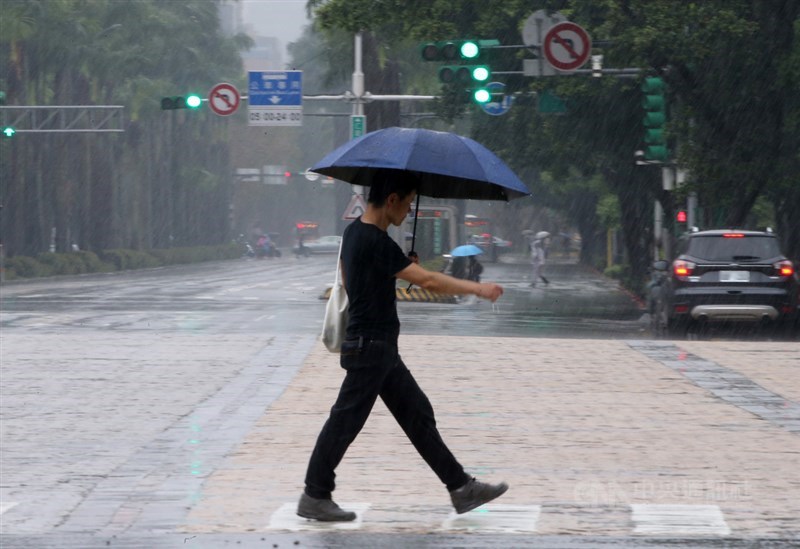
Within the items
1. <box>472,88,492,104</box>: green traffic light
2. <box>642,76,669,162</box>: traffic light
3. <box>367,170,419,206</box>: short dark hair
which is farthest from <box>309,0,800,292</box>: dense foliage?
<box>367,170,419,206</box>: short dark hair

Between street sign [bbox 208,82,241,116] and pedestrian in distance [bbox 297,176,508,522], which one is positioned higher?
street sign [bbox 208,82,241,116]

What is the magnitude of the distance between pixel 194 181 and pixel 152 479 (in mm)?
75433

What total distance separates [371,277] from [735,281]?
1446cm

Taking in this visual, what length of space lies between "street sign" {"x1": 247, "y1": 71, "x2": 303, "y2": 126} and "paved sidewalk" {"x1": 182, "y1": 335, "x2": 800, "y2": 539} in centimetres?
1947

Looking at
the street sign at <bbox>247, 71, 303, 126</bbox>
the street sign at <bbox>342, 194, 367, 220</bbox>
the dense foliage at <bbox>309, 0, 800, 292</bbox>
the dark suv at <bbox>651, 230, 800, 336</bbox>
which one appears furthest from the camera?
the street sign at <bbox>247, 71, 303, 126</bbox>

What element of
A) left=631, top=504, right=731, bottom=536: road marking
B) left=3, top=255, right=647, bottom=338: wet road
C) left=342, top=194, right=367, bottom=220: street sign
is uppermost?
left=342, top=194, right=367, bottom=220: street sign

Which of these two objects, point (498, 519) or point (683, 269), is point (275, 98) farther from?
point (498, 519)

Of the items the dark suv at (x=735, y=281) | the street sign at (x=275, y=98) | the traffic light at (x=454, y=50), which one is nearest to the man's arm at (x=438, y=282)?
the dark suv at (x=735, y=281)

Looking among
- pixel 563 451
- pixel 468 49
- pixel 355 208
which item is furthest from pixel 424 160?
pixel 355 208

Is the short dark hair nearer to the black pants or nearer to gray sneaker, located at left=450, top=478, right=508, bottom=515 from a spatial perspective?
the black pants

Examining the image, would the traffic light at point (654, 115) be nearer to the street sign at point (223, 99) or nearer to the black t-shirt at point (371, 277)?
the street sign at point (223, 99)

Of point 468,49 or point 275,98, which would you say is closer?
point 468,49

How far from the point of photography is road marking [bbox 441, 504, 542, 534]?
727 cm

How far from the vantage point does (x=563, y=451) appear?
961 centimetres
